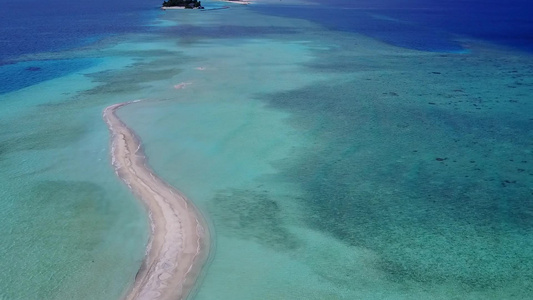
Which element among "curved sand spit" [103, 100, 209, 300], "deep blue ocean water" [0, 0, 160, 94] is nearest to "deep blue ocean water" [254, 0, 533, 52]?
"deep blue ocean water" [0, 0, 160, 94]

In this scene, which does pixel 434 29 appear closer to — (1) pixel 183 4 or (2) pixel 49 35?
(2) pixel 49 35

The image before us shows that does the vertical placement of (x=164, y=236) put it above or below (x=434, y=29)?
below

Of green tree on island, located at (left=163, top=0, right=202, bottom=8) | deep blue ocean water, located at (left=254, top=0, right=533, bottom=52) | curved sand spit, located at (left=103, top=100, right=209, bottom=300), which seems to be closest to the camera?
curved sand spit, located at (left=103, top=100, right=209, bottom=300)

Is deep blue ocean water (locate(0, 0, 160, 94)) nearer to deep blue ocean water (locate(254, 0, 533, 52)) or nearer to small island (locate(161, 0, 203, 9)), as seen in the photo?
small island (locate(161, 0, 203, 9))

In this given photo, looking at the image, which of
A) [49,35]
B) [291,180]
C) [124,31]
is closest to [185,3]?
[124,31]

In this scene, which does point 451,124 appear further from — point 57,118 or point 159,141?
point 57,118
